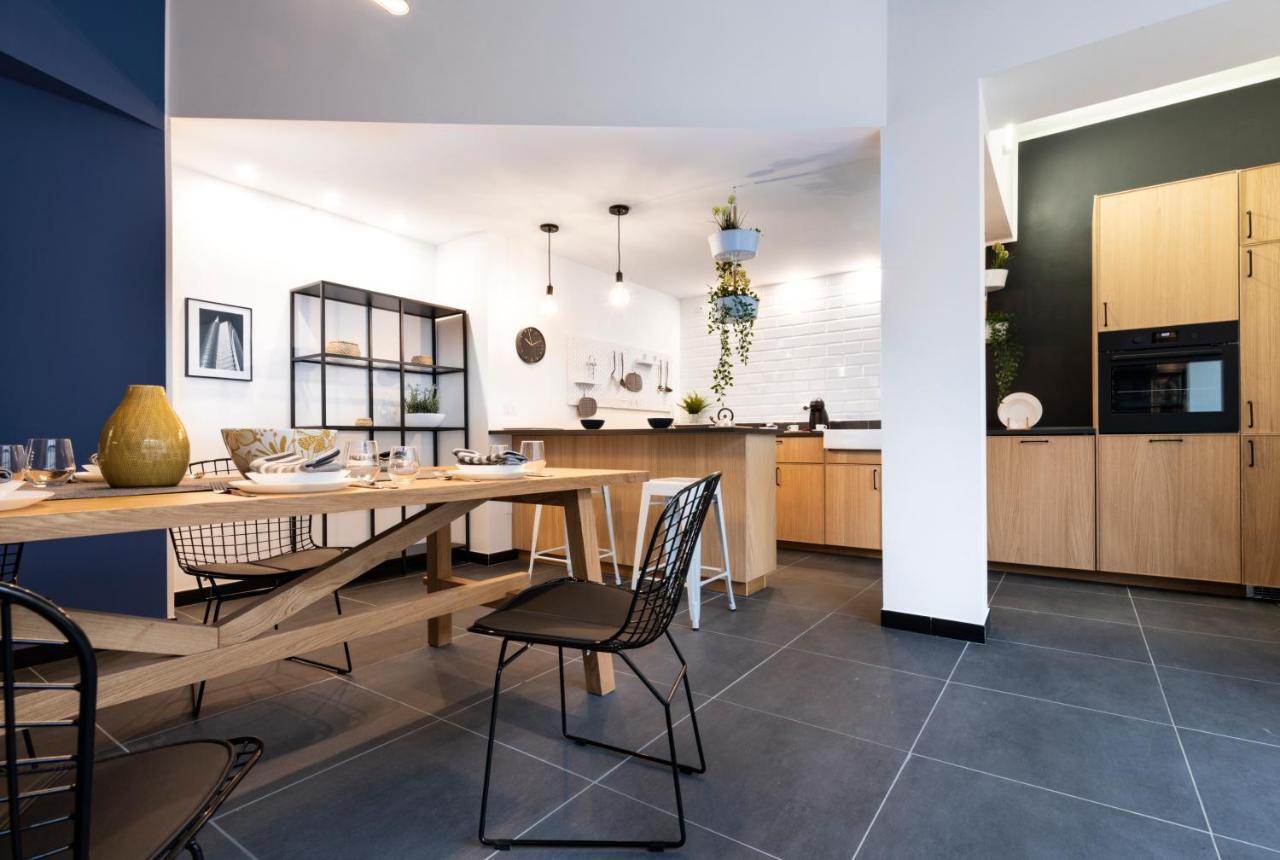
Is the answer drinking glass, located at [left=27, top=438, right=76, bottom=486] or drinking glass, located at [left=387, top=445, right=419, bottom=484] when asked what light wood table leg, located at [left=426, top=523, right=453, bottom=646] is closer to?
drinking glass, located at [left=387, top=445, right=419, bottom=484]

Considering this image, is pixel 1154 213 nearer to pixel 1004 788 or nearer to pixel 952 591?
pixel 952 591

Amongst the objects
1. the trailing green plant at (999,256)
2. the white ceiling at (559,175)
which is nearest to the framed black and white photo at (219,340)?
the white ceiling at (559,175)

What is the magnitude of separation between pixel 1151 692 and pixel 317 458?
287cm

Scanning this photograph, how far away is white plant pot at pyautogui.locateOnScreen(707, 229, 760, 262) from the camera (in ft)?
11.5

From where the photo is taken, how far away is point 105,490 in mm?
1382

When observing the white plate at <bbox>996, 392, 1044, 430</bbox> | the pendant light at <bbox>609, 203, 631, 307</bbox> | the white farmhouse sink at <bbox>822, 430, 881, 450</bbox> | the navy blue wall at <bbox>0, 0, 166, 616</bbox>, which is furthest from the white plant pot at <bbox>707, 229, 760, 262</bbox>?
the navy blue wall at <bbox>0, 0, 166, 616</bbox>

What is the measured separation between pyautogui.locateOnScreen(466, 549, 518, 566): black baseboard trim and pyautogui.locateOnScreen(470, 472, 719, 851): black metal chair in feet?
9.47

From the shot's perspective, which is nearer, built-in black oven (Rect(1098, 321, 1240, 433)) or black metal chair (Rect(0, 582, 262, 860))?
black metal chair (Rect(0, 582, 262, 860))

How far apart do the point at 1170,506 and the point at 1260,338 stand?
40.8 inches

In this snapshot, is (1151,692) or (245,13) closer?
(1151,692)

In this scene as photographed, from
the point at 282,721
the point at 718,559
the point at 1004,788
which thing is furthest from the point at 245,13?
the point at 1004,788

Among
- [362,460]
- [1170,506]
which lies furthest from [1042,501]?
[362,460]

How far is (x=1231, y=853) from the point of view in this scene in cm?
139

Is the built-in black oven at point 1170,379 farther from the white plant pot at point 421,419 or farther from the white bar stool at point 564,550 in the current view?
the white plant pot at point 421,419
